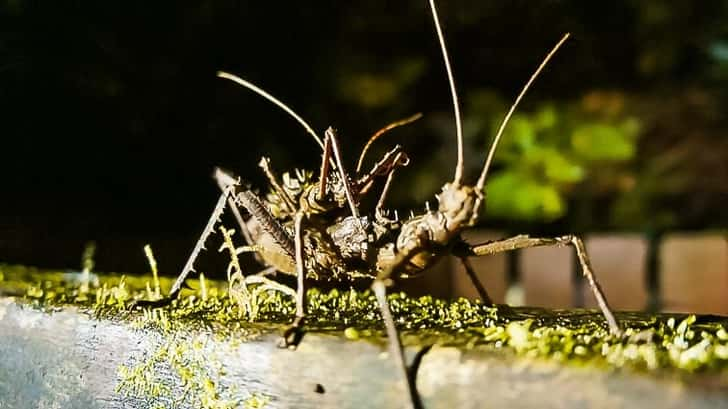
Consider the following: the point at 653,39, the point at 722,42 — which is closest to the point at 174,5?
the point at 653,39

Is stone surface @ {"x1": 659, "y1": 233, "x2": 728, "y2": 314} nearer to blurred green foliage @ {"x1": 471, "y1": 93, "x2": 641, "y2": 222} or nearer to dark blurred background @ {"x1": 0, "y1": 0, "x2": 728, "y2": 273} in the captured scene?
dark blurred background @ {"x1": 0, "y1": 0, "x2": 728, "y2": 273}

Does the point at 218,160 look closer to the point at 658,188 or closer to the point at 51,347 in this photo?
the point at 51,347

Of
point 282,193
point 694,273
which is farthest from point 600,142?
point 282,193

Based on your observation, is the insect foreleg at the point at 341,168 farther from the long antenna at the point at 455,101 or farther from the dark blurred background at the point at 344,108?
the dark blurred background at the point at 344,108

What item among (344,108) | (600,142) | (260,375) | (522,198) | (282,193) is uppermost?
(344,108)

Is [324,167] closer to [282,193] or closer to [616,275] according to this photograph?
[282,193]

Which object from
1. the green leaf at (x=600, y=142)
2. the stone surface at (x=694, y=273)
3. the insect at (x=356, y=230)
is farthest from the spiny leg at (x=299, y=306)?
the stone surface at (x=694, y=273)

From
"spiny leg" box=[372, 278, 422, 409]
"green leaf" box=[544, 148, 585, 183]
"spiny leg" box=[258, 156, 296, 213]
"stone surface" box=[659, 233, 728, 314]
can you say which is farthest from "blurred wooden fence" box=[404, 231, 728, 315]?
"spiny leg" box=[372, 278, 422, 409]
